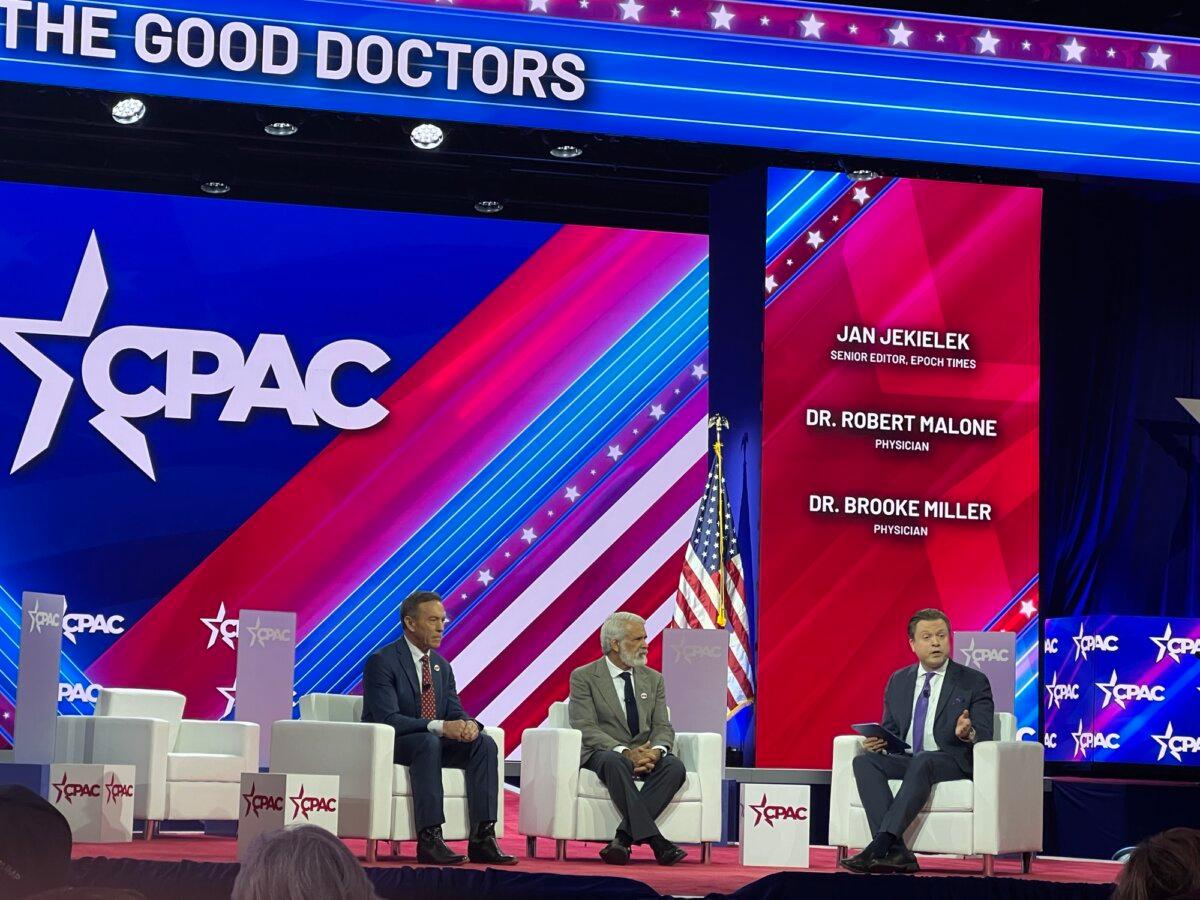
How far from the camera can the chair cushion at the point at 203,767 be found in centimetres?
797

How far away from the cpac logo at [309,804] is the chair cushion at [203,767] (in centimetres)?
208

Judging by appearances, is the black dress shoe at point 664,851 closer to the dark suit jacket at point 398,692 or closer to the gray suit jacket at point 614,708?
the gray suit jacket at point 614,708

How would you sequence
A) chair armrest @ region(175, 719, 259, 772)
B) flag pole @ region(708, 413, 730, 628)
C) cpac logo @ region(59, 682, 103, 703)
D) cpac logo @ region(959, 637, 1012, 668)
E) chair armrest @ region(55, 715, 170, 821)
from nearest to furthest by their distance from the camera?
chair armrest @ region(55, 715, 170, 821), chair armrest @ region(175, 719, 259, 772), cpac logo @ region(959, 637, 1012, 668), flag pole @ region(708, 413, 730, 628), cpac logo @ region(59, 682, 103, 703)

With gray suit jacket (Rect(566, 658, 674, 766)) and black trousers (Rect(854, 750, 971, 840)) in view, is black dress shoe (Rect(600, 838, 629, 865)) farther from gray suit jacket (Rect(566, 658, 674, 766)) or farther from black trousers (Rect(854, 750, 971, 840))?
black trousers (Rect(854, 750, 971, 840))

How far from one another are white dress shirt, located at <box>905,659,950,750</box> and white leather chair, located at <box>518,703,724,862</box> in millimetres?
796

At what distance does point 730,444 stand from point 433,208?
261 centimetres

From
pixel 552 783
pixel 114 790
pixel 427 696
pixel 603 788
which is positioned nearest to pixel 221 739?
pixel 114 790

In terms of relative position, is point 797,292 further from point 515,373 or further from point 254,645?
point 254,645

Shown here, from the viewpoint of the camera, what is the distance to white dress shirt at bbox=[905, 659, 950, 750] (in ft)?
23.6

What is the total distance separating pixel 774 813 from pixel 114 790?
254 cm

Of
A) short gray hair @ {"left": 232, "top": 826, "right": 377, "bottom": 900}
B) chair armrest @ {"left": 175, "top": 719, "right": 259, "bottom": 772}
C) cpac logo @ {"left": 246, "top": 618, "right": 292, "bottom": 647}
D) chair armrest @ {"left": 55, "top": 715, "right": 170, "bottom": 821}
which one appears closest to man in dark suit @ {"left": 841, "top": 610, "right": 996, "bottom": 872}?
chair armrest @ {"left": 175, "top": 719, "right": 259, "bottom": 772}

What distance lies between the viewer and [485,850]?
6.68m

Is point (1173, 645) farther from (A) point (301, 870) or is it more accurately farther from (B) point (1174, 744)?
(A) point (301, 870)

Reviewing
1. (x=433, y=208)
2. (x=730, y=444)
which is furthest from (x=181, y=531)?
(x=730, y=444)
